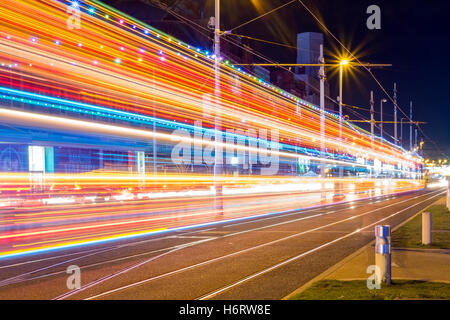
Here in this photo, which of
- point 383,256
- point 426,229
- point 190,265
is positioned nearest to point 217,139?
point 426,229

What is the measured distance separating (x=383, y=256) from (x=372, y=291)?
0.67 metres

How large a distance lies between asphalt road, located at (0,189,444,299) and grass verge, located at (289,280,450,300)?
56 centimetres

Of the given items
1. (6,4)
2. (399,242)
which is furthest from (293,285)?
(6,4)

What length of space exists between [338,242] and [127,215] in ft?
34.2

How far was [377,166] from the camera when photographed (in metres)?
49.8

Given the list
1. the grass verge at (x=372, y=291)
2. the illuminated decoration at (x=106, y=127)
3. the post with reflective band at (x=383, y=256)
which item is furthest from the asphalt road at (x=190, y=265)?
the illuminated decoration at (x=106, y=127)

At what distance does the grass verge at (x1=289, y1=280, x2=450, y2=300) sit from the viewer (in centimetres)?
619

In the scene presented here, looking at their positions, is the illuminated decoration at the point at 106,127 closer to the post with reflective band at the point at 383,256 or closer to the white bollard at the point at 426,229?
the white bollard at the point at 426,229

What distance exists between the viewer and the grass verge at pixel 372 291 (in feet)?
20.3

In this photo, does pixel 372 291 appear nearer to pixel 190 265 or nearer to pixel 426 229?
pixel 190 265

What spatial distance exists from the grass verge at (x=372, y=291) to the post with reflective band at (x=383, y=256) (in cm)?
14

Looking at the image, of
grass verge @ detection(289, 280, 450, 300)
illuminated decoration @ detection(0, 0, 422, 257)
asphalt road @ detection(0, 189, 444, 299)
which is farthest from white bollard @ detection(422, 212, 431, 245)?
illuminated decoration @ detection(0, 0, 422, 257)

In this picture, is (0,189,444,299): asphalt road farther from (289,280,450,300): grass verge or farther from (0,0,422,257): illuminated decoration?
(0,0,422,257): illuminated decoration
